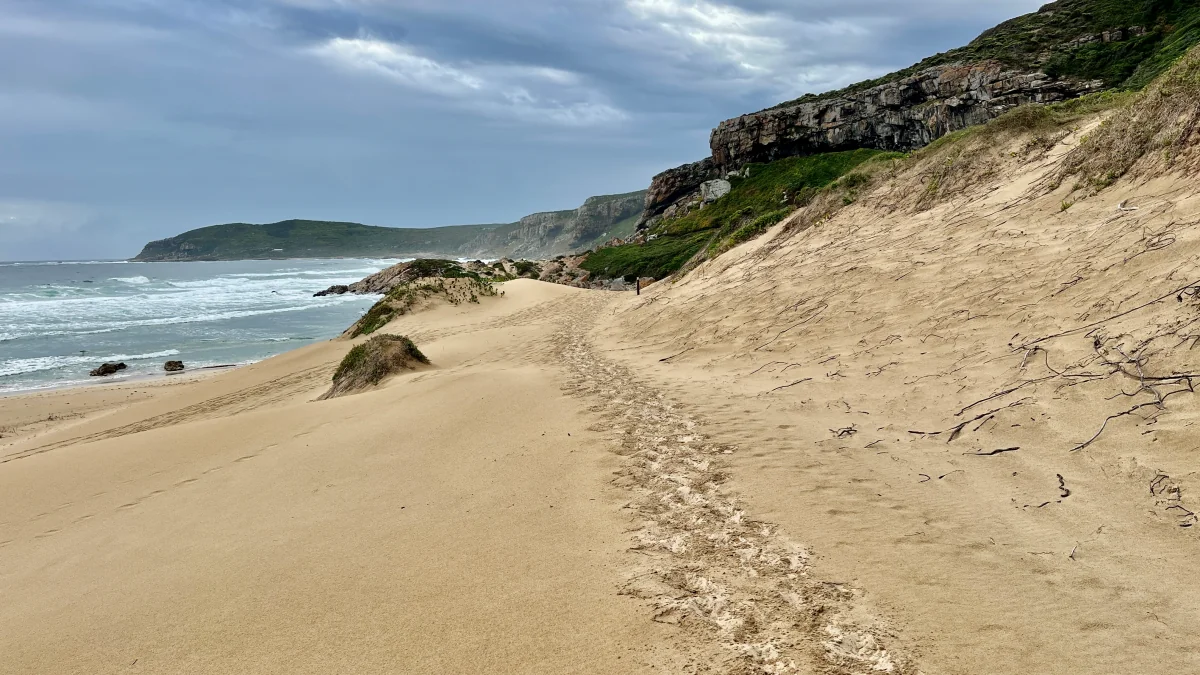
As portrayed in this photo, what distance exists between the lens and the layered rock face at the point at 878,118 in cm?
4003

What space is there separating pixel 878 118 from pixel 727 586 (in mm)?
54712

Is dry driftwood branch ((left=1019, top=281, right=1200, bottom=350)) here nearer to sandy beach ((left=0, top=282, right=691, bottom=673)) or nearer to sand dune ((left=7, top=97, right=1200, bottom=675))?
sand dune ((left=7, top=97, right=1200, bottom=675))

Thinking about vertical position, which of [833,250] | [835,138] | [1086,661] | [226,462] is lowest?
[226,462]

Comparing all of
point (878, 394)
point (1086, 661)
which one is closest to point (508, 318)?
point (878, 394)

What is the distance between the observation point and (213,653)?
309cm

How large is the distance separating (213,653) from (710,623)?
2537 mm

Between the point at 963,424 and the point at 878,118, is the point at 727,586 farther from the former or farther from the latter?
the point at 878,118

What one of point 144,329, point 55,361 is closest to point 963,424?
point 55,361

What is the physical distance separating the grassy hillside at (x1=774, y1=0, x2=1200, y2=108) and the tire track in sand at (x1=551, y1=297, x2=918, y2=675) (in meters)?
38.4

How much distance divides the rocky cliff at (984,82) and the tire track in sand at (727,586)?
3936 centimetres

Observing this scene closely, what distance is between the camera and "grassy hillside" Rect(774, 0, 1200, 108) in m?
35.2

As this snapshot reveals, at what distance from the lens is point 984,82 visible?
42.0 meters

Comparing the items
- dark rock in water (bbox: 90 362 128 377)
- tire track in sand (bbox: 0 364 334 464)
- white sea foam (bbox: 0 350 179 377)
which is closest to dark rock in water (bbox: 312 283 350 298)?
white sea foam (bbox: 0 350 179 377)

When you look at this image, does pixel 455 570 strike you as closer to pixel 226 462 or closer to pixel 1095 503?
pixel 1095 503
